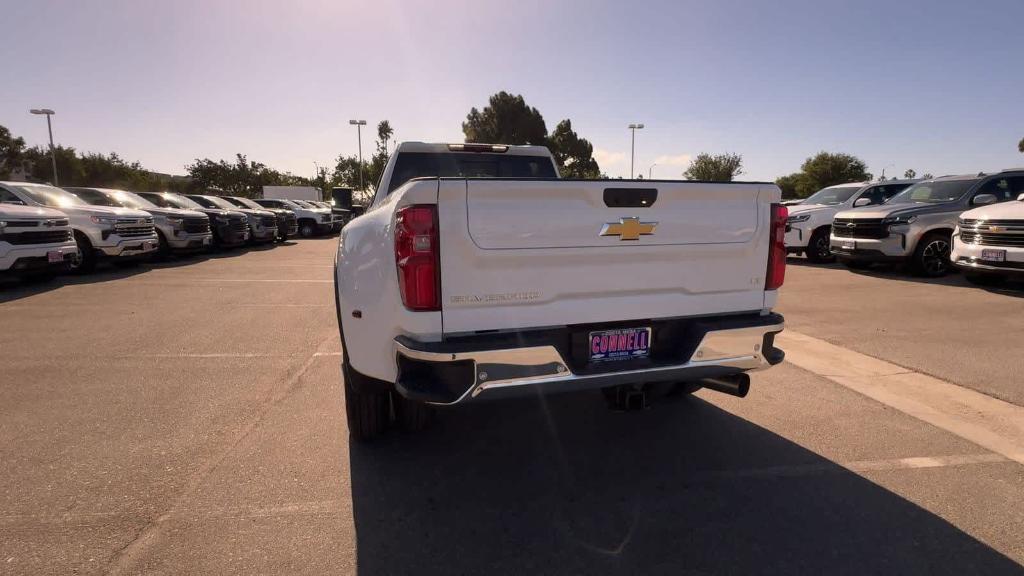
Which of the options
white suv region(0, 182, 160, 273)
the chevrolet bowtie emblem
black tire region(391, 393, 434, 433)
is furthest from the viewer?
white suv region(0, 182, 160, 273)

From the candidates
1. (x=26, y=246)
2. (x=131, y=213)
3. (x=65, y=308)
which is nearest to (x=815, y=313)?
(x=65, y=308)

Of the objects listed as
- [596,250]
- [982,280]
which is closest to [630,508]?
[596,250]

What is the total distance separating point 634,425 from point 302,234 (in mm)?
25114

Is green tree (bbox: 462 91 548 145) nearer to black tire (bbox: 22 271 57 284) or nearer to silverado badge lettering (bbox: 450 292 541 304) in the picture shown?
black tire (bbox: 22 271 57 284)

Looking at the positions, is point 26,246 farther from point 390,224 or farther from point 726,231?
point 726,231

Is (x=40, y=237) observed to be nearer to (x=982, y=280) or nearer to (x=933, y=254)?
(x=933, y=254)

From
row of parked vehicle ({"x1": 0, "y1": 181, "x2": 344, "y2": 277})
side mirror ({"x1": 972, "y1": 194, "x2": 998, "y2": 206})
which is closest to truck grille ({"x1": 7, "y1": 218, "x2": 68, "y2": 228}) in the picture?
row of parked vehicle ({"x1": 0, "y1": 181, "x2": 344, "y2": 277})

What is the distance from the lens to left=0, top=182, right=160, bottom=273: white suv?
36.8 feet

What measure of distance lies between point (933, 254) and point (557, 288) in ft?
34.0

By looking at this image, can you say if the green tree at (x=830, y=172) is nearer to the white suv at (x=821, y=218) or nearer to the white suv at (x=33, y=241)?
the white suv at (x=821, y=218)

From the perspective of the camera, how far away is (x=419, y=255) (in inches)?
96.5

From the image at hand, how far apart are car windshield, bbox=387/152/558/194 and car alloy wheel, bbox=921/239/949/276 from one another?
834cm

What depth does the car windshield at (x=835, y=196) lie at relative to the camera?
1373cm

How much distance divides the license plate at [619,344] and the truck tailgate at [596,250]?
8 cm
